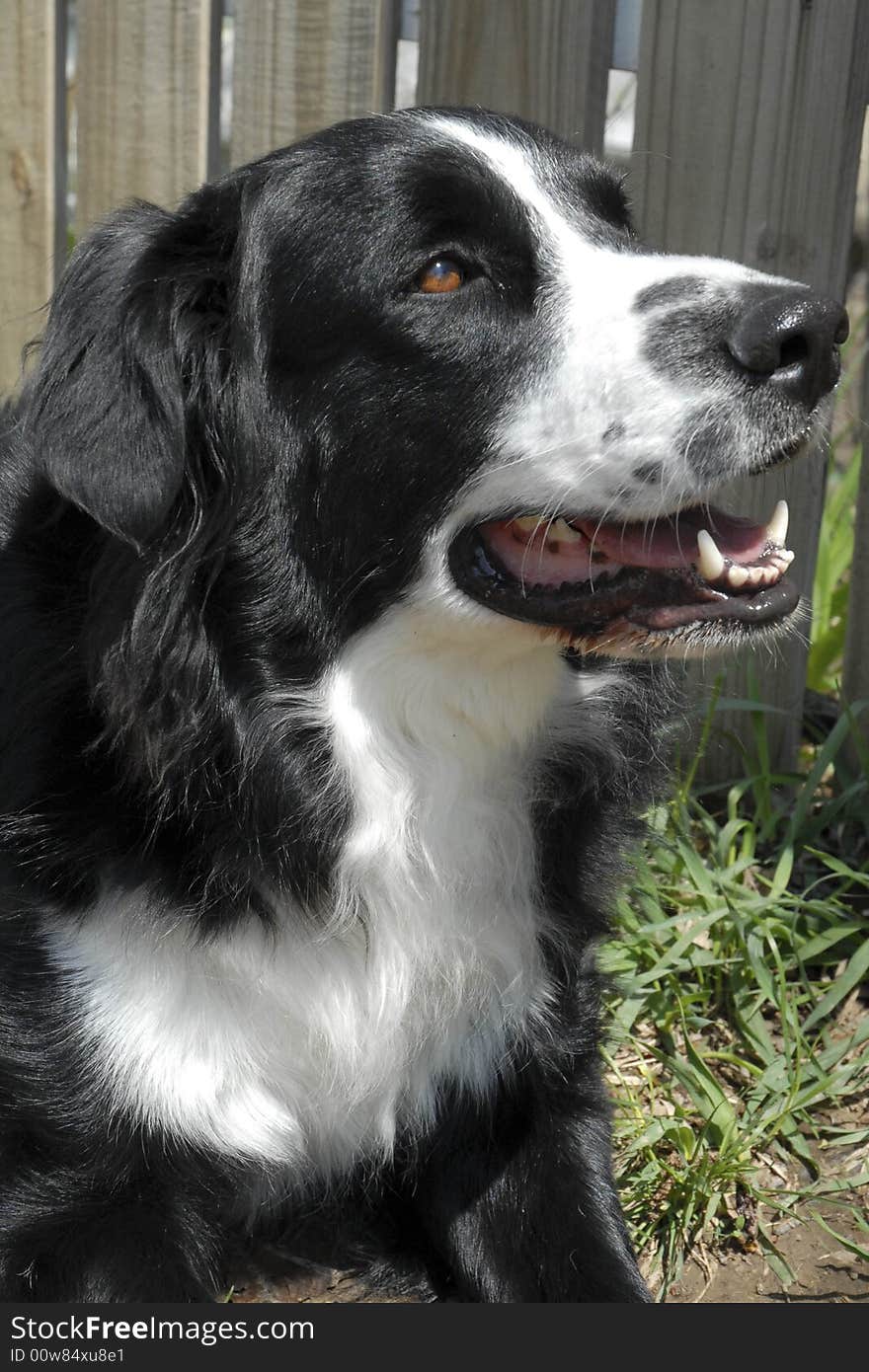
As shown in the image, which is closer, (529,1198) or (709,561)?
(709,561)

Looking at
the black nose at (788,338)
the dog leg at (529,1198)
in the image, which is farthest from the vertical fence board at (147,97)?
the dog leg at (529,1198)

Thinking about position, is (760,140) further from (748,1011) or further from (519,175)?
(748,1011)

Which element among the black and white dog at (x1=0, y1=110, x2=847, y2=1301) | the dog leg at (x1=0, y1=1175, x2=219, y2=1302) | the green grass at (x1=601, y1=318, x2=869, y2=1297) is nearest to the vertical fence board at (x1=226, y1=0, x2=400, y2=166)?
the black and white dog at (x1=0, y1=110, x2=847, y2=1301)

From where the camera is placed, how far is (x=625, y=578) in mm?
2107

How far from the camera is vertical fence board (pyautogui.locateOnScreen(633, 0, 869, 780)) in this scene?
116 inches

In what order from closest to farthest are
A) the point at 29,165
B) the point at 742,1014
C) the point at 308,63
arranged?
the point at 742,1014 < the point at 308,63 < the point at 29,165

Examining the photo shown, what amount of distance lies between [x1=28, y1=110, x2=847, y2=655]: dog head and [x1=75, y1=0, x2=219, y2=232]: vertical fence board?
4.97 feet

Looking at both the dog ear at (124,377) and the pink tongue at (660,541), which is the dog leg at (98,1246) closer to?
the dog ear at (124,377)

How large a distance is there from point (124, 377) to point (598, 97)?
1.51 meters

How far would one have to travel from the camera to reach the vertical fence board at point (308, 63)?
10.9ft

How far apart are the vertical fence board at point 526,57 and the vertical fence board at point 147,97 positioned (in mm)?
579

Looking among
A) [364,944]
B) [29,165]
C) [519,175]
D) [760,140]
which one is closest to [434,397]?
[519,175]

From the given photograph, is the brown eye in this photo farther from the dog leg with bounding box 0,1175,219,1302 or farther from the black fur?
the dog leg with bounding box 0,1175,219,1302

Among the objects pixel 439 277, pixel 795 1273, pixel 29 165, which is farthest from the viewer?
pixel 29 165
